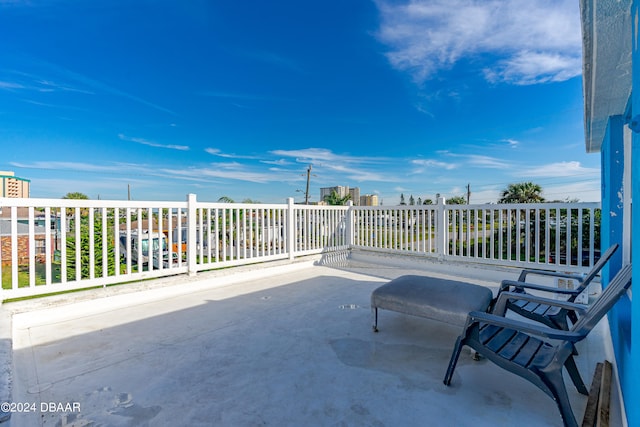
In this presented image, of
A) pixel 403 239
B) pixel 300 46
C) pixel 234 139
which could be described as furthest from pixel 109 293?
pixel 234 139

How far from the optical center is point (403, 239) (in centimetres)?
598

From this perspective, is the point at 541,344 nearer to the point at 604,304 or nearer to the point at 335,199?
the point at 604,304

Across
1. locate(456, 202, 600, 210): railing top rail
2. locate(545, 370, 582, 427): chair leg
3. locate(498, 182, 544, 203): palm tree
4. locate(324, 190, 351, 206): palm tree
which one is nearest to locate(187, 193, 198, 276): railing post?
locate(545, 370, 582, 427): chair leg

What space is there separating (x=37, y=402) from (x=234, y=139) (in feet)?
55.8

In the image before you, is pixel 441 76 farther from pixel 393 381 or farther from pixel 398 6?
pixel 393 381

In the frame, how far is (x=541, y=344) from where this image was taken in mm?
1752

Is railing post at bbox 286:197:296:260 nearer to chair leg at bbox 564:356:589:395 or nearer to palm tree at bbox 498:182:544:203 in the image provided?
chair leg at bbox 564:356:589:395

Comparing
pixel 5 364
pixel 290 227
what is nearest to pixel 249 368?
pixel 5 364

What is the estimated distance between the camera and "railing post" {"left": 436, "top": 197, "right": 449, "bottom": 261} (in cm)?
539

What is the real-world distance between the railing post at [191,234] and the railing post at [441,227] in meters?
4.43

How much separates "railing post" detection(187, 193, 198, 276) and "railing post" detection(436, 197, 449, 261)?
4434mm

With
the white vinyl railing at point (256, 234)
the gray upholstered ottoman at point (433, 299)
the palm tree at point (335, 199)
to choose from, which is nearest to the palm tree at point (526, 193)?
the palm tree at point (335, 199)

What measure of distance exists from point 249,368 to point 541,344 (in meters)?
1.98

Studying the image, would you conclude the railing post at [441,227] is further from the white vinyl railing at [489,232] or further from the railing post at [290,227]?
the railing post at [290,227]
